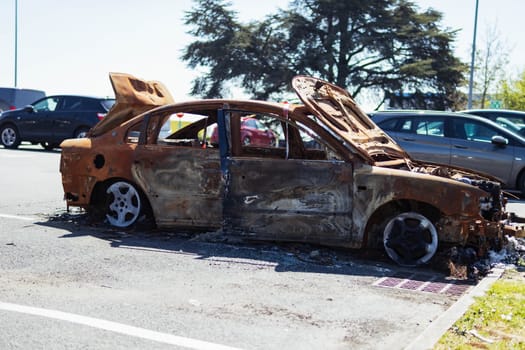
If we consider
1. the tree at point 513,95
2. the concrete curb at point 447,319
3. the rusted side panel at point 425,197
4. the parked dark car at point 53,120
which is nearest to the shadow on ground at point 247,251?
the rusted side panel at point 425,197

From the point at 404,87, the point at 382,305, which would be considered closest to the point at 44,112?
the point at 382,305

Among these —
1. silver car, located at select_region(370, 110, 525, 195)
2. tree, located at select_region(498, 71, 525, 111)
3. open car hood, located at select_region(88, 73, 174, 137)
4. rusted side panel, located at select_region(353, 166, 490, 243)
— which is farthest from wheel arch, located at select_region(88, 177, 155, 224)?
tree, located at select_region(498, 71, 525, 111)

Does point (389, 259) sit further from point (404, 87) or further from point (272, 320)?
point (404, 87)

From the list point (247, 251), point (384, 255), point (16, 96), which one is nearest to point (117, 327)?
point (247, 251)

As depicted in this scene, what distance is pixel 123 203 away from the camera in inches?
313

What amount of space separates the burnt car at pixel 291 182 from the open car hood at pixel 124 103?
36 cm

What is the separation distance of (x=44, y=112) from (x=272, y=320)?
1727 centimetres

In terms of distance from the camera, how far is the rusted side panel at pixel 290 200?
22.5ft

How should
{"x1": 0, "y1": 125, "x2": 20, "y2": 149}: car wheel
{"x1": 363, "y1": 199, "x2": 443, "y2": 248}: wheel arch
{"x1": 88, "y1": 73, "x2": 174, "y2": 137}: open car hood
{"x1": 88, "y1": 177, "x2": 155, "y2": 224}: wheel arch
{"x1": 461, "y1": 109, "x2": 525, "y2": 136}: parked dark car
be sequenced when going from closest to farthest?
{"x1": 363, "y1": 199, "x2": 443, "y2": 248}: wheel arch < {"x1": 88, "y1": 177, "x2": 155, "y2": 224}: wheel arch < {"x1": 88, "y1": 73, "x2": 174, "y2": 137}: open car hood < {"x1": 461, "y1": 109, "x2": 525, "y2": 136}: parked dark car < {"x1": 0, "y1": 125, "x2": 20, "y2": 149}: car wheel

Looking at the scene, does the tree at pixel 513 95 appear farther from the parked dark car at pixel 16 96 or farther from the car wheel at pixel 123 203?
the car wheel at pixel 123 203

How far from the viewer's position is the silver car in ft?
42.0

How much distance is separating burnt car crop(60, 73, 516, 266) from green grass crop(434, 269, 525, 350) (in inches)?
43.3

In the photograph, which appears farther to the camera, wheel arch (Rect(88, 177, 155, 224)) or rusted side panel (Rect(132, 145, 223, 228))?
wheel arch (Rect(88, 177, 155, 224))

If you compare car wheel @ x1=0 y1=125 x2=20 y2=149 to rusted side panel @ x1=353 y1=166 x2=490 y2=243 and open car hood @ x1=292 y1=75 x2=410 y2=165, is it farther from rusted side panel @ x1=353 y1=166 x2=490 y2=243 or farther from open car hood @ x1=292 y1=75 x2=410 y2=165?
rusted side panel @ x1=353 y1=166 x2=490 y2=243
